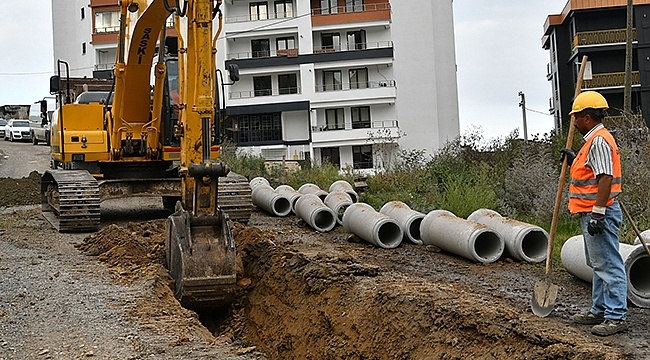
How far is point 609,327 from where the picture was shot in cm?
646

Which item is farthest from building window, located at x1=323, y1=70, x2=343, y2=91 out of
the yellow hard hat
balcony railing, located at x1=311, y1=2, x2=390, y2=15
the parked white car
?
the yellow hard hat

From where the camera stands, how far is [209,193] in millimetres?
8930

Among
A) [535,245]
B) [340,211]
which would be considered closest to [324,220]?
[340,211]

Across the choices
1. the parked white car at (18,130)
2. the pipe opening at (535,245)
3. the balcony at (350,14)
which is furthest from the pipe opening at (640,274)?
the parked white car at (18,130)

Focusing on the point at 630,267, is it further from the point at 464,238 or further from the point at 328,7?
the point at 328,7

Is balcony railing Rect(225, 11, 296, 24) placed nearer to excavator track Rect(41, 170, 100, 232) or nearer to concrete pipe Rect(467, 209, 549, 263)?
excavator track Rect(41, 170, 100, 232)

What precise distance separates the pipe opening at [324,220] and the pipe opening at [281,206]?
85.0 inches

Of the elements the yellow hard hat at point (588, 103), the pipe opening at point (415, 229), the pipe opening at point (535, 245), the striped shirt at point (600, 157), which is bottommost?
the pipe opening at point (535, 245)

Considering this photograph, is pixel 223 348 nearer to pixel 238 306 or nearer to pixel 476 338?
pixel 476 338

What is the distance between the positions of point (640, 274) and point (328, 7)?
4145 cm

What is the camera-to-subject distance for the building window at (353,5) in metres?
47.5

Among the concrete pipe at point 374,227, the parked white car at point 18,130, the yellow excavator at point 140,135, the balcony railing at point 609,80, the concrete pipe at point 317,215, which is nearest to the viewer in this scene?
the yellow excavator at point 140,135

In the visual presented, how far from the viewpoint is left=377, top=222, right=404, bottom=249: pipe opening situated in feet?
39.6

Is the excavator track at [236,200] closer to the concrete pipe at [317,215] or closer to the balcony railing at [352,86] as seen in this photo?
the concrete pipe at [317,215]
